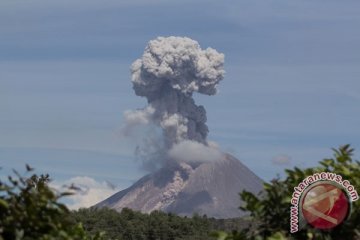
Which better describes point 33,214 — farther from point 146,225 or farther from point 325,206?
point 146,225

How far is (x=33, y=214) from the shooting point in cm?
1111

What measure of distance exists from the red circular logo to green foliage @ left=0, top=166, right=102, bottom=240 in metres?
3.83

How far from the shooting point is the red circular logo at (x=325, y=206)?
42.7ft

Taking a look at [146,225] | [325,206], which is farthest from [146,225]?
[325,206]

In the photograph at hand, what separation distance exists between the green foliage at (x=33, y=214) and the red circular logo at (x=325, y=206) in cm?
383

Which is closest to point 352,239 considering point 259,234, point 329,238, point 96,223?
point 329,238

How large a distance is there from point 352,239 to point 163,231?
6569 inches

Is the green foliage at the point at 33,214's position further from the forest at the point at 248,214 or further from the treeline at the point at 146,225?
the treeline at the point at 146,225

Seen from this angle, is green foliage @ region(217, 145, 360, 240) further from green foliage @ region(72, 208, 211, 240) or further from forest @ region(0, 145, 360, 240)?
green foliage @ region(72, 208, 211, 240)

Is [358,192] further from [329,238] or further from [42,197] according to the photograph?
[42,197]

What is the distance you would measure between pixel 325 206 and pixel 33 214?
4.80m

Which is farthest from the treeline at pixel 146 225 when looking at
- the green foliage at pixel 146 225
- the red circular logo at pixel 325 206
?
the red circular logo at pixel 325 206

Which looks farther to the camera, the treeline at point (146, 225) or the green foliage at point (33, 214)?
the treeline at point (146, 225)

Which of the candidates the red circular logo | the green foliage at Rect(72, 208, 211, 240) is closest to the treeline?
the green foliage at Rect(72, 208, 211, 240)
